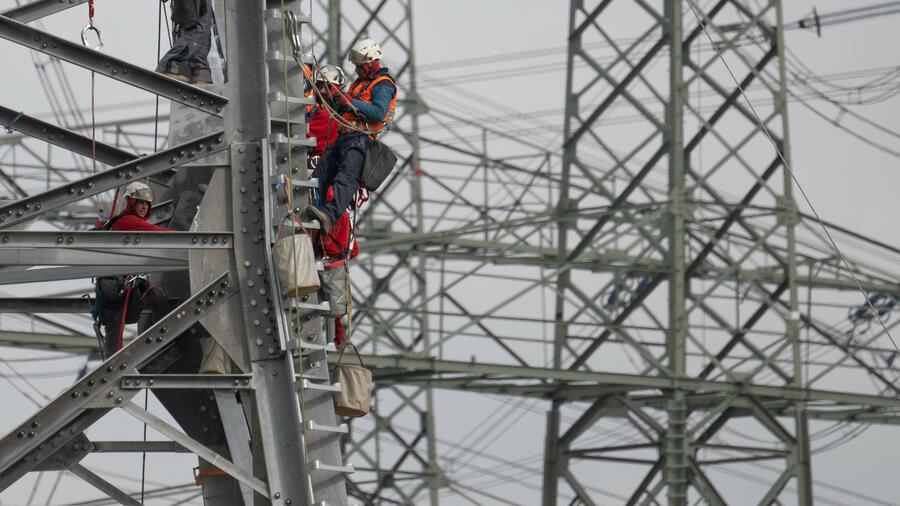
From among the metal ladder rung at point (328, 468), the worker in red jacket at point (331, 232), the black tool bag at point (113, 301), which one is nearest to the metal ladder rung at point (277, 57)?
the worker in red jacket at point (331, 232)

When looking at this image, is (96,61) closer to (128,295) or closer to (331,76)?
(331,76)

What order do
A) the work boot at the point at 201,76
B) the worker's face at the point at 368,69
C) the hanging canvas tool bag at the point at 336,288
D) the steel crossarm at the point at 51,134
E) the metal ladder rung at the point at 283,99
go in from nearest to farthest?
the steel crossarm at the point at 51,134, the metal ladder rung at the point at 283,99, the hanging canvas tool bag at the point at 336,288, the worker's face at the point at 368,69, the work boot at the point at 201,76

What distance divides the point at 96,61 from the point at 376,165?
226cm

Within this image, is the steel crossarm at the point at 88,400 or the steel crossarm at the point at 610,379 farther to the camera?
the steel crossarm at the point at 610,379

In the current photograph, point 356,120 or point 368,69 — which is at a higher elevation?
point 368,69

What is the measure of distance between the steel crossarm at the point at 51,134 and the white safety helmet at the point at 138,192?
3.48 ft

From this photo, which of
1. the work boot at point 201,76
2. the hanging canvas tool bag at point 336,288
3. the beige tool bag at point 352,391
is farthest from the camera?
the work boot at point 201,76

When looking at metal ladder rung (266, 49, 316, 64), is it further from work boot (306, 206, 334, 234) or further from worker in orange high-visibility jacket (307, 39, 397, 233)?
work boot (306, 206, 334, 234)

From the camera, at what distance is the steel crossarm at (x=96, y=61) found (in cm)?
1325

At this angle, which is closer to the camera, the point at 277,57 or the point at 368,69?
the point at 277,57

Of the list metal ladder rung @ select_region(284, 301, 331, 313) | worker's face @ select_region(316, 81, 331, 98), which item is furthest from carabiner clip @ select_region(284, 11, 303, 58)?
metal ladder rung @ select_region(284, 301, 331, 313)

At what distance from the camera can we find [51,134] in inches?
532

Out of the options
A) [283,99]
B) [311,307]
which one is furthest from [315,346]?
[283,99]

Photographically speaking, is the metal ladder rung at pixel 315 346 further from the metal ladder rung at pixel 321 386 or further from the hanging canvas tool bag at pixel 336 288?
the hanging canvas tool bag at pixel 336 288
